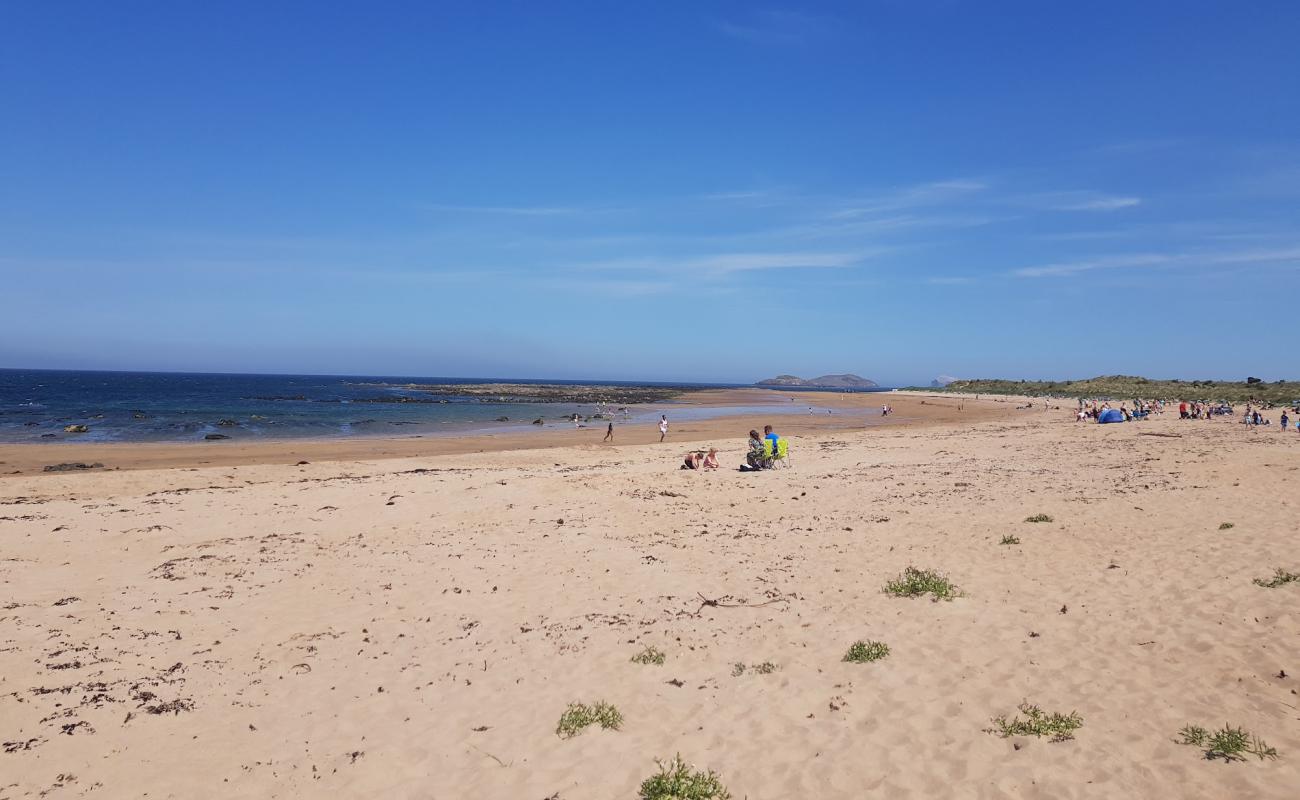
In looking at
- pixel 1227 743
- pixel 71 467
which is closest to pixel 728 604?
pixel 1227 743

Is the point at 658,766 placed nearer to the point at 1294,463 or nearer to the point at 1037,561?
the point at 1037,561

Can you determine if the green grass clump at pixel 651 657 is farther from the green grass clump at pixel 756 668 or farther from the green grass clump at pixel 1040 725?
the green grass clump at pixel 1040 725

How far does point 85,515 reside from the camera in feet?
51.2

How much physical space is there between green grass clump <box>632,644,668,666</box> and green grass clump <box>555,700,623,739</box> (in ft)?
3.48

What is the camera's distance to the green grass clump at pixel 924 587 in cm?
921

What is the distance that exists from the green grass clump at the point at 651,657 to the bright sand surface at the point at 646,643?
10 cm

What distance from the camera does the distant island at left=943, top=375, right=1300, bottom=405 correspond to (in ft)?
223

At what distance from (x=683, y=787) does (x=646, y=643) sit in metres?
3.03

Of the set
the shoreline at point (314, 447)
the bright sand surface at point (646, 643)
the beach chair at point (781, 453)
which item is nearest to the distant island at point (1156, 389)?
the shoreline at point (314, 447)

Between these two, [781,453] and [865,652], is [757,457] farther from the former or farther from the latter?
[865,652]

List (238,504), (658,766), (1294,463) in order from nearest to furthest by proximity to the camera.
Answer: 1. (658,766)
2. (238,504)
3. (1294,463)

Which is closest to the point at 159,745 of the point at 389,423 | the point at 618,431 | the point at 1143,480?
the point at 1143,480

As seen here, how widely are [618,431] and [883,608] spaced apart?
38328 mm

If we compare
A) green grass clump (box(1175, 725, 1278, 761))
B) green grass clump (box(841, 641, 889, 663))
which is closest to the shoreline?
green grass clump (box(841, 641, 889, 663))
